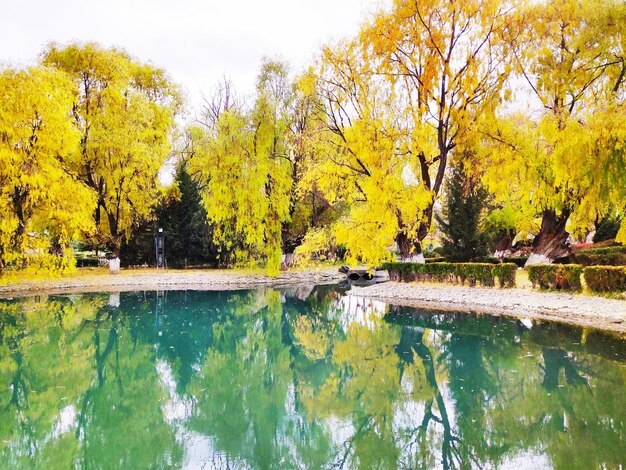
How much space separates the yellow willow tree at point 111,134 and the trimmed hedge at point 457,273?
43.1 feet

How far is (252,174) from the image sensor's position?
74.8ft

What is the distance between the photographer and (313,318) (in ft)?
49.4

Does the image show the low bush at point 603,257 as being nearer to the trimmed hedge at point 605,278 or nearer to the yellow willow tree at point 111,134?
the trimmed hedge at point 605,278

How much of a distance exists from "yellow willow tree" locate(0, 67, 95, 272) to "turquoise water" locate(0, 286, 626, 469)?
5.38m

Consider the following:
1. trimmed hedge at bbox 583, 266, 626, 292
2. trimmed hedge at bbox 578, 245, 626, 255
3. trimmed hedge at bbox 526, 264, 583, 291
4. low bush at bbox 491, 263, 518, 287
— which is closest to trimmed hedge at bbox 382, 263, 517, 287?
low bush at bbox 491, 263, 518, 287

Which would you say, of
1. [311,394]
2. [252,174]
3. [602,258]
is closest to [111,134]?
[252,174]

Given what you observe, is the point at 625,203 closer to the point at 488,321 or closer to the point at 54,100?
the point at 488,321

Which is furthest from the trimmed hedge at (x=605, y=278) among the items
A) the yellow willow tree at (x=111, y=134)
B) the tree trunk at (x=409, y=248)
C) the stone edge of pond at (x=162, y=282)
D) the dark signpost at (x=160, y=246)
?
the dark signpost at (x=160, y=246)

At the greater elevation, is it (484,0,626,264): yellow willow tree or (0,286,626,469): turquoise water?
(484,0,626,264): yellow willow tree

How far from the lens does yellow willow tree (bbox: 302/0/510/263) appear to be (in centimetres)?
1767

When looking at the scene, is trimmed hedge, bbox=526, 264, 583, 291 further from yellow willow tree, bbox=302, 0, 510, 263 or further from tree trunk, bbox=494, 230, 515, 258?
tree trunk, bbox=494, 230, 515, 258

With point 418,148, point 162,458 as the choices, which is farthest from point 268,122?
point 162,458

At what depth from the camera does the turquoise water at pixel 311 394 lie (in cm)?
551

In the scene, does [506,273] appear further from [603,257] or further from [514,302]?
[603,257]
